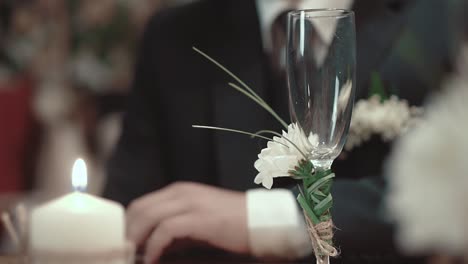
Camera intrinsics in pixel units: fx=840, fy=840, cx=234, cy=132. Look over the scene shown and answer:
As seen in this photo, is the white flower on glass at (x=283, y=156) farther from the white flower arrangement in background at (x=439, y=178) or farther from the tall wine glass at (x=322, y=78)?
the white flower arrangement in background at (x=439, y=178)

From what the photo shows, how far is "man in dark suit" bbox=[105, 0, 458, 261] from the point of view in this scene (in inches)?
36.3

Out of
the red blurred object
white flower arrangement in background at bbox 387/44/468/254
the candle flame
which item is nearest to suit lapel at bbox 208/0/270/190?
the candle flame

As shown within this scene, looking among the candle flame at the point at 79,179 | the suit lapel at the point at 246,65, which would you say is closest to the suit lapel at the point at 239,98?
the suit lapel at the point at 246,65

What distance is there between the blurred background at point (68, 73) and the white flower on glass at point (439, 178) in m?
2.17

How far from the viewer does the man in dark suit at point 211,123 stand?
0.92 m

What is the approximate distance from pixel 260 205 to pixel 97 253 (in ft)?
1.31

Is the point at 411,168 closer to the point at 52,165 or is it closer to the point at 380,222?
the point at 380,222

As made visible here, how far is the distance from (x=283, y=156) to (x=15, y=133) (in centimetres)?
190

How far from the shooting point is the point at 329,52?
510mm

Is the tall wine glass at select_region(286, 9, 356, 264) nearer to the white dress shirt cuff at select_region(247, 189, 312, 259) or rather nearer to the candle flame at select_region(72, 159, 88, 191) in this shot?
the candle flame at select_region(72, 159, 88, 191)

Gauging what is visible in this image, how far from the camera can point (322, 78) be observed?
506mm

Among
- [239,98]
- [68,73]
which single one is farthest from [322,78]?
[68,73]

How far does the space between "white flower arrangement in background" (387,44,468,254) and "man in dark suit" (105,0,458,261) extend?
41cm

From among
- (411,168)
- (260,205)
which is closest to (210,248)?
(260,205)
